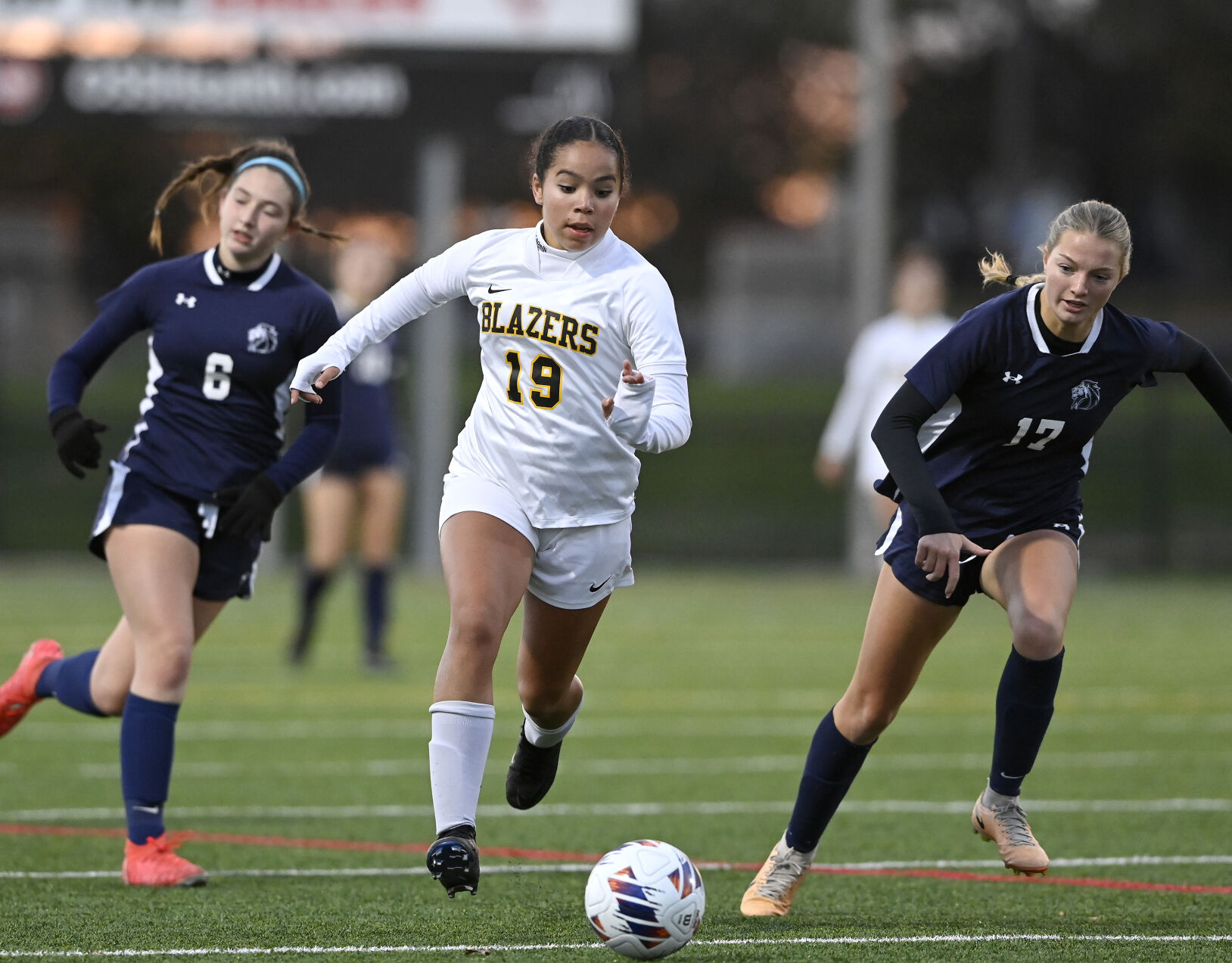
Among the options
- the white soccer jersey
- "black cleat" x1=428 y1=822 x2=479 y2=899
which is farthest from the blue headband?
the white soccer jersey

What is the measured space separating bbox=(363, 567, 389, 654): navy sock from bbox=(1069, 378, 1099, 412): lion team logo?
6.36 m

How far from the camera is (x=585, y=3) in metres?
15.8

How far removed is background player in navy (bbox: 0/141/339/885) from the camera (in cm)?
559

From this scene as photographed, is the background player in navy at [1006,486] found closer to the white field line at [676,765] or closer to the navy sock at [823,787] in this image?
the navy sock at [823,787]

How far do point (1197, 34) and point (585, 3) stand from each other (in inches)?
804

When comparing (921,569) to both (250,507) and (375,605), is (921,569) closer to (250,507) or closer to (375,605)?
(250,507)

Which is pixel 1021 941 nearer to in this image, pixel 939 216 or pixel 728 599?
pixel 728 599

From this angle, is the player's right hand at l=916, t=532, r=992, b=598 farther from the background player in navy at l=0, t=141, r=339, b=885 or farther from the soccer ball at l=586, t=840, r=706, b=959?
the background player in navy at l=0, t=141, r=339, b=885

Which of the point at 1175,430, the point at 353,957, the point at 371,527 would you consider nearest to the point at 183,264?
the point at 353,957

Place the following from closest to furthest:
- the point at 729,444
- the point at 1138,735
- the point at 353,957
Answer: the point at 353,957
the point at 1138,735
the point at 729,444

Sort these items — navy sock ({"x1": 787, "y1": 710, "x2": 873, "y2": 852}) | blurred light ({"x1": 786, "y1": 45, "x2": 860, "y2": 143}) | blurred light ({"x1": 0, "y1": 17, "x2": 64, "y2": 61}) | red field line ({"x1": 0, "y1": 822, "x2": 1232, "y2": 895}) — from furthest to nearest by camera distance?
blurred light ({"x1": 786, "y1": 45, "x2": 860, "y2": 143}), blurred light ({"x1": 0, "y1": 17, "x2": 64, "y2": 61}), red field line ({"x1": 0, "y1": 822, "x2": 1232, "y2": 895}), navy sock ({"x1": 787, "y1": 710, "x2": 873, "y2": 852})

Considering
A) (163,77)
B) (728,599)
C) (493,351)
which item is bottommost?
(728,599)

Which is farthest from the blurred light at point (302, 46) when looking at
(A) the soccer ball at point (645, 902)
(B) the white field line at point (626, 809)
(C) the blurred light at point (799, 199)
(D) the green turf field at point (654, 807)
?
(C) the blurred light at point (799, 199)

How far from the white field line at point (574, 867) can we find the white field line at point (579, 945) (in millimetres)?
1099
